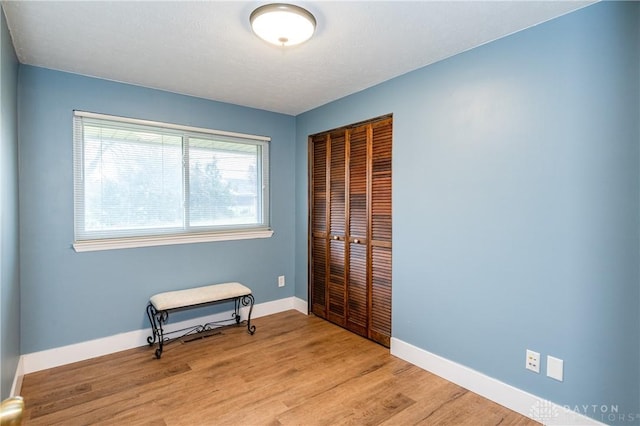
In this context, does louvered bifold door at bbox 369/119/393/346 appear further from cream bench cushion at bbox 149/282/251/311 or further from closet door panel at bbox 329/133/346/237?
cream bench cushion at bbox 149/282/251/311

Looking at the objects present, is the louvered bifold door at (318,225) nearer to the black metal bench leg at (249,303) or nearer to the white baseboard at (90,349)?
the black metal bench leg at (249,303)

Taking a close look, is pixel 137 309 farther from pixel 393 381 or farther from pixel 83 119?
pixel 393 381

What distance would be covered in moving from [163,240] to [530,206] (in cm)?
291

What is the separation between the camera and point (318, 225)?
377 cm

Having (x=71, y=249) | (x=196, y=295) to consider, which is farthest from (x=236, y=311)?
(x=71, y=249)

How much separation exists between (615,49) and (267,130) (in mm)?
2960

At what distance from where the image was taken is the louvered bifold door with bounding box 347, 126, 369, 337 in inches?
125

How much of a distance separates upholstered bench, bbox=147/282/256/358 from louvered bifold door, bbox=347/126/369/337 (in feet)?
3.30

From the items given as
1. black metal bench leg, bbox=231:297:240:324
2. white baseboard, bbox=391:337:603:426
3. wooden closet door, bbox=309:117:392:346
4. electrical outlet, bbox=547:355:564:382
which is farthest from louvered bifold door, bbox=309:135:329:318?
electrical outlet, bbox=547:355:564:382

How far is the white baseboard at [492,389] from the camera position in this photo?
1.92m

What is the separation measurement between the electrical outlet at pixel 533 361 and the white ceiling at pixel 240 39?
6.37ft

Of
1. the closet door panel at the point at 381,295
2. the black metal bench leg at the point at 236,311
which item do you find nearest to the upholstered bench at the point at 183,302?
the black metal bench leg at the point at 236,311

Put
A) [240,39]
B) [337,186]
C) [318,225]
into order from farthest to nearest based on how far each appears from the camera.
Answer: [318,225] → [337,186] → [240,39]

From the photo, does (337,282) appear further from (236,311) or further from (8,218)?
(8,218)
